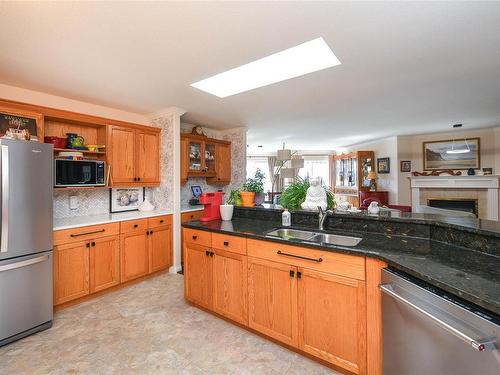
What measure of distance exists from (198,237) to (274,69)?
1.83 metres

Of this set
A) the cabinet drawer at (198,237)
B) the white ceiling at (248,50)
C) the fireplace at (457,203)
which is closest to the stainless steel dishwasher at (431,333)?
the cabinet drawer at (198,237)

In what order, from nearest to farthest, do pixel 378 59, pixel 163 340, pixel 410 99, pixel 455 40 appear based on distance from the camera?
pixel 455 40, pixel 163 340, pixel 378 59, pixel 410 99

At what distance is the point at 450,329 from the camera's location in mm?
1040

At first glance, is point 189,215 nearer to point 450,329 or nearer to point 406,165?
point 450,329

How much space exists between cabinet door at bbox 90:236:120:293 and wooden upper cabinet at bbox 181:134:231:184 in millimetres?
1454

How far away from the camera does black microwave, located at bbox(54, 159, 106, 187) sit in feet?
9.26

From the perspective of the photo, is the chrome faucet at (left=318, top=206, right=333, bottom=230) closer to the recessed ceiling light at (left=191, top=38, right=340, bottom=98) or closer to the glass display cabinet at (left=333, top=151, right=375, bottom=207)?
the recessed ceiling light at (left=191, top=38, right=340, bottom=98)

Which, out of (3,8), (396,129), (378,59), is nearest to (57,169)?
(3,8)

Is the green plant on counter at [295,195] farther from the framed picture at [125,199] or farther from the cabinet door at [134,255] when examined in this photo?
the framed picture at [125,199]

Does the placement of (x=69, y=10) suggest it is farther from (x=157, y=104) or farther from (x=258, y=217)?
(x=258, y=217)

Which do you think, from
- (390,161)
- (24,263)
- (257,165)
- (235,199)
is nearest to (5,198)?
(24,263)

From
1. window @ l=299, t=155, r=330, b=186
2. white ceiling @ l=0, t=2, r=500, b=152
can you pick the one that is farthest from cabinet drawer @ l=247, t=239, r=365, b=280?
window @ l=299, t=155, r=330, b=186

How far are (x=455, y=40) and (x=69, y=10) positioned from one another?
267 cm

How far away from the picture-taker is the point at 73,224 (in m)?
2.73
